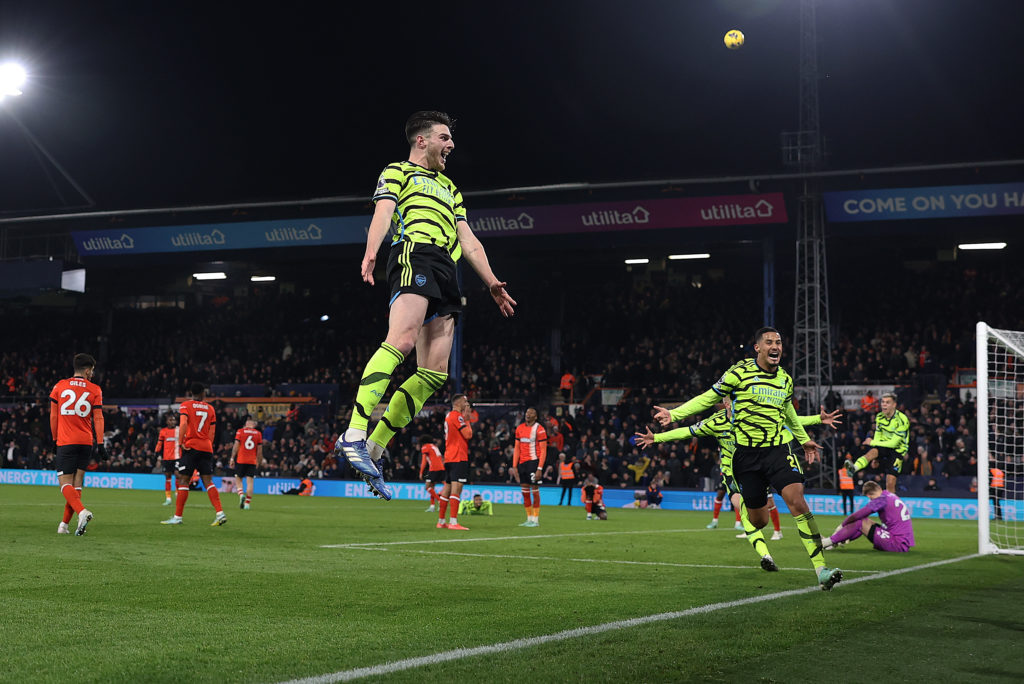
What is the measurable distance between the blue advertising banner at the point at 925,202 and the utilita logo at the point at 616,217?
592cm

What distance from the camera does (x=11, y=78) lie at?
28.0m

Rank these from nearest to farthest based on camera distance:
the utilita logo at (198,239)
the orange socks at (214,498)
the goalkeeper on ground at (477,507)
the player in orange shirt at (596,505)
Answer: the orange socks at (214,498) < the player in orange shirt at (596,505) < the goalkeeper on ground at (477,507) < the utilita logo at (198,239)

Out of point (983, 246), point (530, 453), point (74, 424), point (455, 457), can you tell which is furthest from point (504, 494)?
point (983, 246)

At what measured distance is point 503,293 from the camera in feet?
18.9

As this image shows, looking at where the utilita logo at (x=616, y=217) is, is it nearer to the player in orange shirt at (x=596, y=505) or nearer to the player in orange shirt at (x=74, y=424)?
the player in orange shirt at (x=596, y=505)

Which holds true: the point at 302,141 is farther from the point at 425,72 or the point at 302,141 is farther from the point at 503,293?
the point at 503,293

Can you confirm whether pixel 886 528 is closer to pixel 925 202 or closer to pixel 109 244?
pixel 925 202

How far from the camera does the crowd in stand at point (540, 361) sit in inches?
1167

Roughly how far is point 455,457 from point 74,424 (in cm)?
614

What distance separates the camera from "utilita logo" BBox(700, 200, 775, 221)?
30859 millimetres

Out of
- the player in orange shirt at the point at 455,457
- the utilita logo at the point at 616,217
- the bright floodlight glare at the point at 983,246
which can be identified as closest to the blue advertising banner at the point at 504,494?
the player in orange shirt at the point at 455,457

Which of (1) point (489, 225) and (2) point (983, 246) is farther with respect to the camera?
(1) point (489, 225)

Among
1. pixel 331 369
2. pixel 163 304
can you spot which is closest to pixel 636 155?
pixel 331 369

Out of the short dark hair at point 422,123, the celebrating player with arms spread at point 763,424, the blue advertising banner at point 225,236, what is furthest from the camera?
the blue advertising banner at point 225,236
